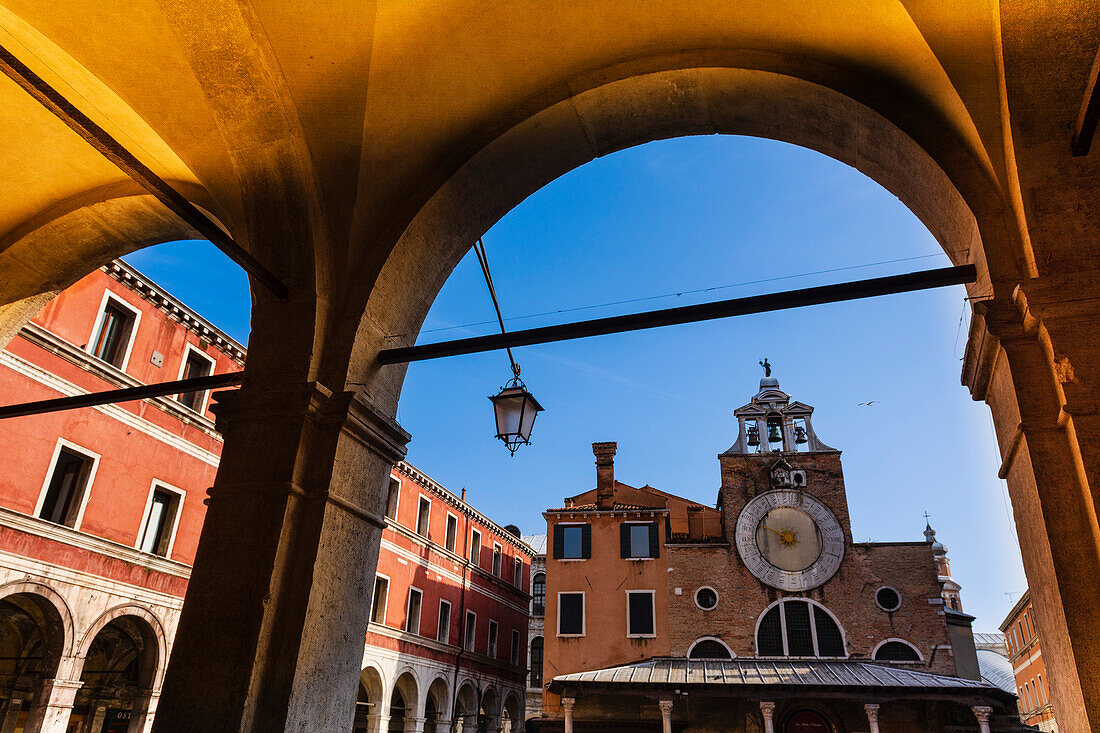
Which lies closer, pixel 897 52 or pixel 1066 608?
pixel 1066 608

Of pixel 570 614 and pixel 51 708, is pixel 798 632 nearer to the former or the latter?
pixel 570 614

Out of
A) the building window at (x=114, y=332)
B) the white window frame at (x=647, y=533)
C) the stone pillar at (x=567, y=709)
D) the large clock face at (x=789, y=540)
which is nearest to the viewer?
the building window at (x=114, y=332)

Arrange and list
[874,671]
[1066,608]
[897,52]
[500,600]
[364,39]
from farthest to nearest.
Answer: [500,600] → [874,671] → [364,39] → [897,52] → [1066,608]

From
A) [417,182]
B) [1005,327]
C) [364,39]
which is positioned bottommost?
[1005,327]

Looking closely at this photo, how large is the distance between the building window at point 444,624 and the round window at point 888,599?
13705 millimetres

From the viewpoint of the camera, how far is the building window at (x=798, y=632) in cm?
1995

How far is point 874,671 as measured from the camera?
1830cm

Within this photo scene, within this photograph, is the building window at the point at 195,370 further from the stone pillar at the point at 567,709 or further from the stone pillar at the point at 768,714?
the stone pillar at the point at 768,714

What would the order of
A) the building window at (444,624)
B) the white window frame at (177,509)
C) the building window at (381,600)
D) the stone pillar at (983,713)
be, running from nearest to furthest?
the white window frame at (177,509), the stone pillar at (983,713), the building window at (381,600), the building window at (444,624)

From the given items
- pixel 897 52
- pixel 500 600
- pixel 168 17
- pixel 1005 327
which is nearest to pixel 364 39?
pixel 168 17

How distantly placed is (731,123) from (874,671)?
1866 centimetres

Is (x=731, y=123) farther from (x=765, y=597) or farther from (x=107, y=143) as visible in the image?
(x=765, y=597)

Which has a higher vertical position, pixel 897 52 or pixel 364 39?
pixel 364 39

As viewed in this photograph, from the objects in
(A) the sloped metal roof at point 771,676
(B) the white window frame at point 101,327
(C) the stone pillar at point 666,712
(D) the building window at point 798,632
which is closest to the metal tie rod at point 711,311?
(B) the white window frame at point 101,327
